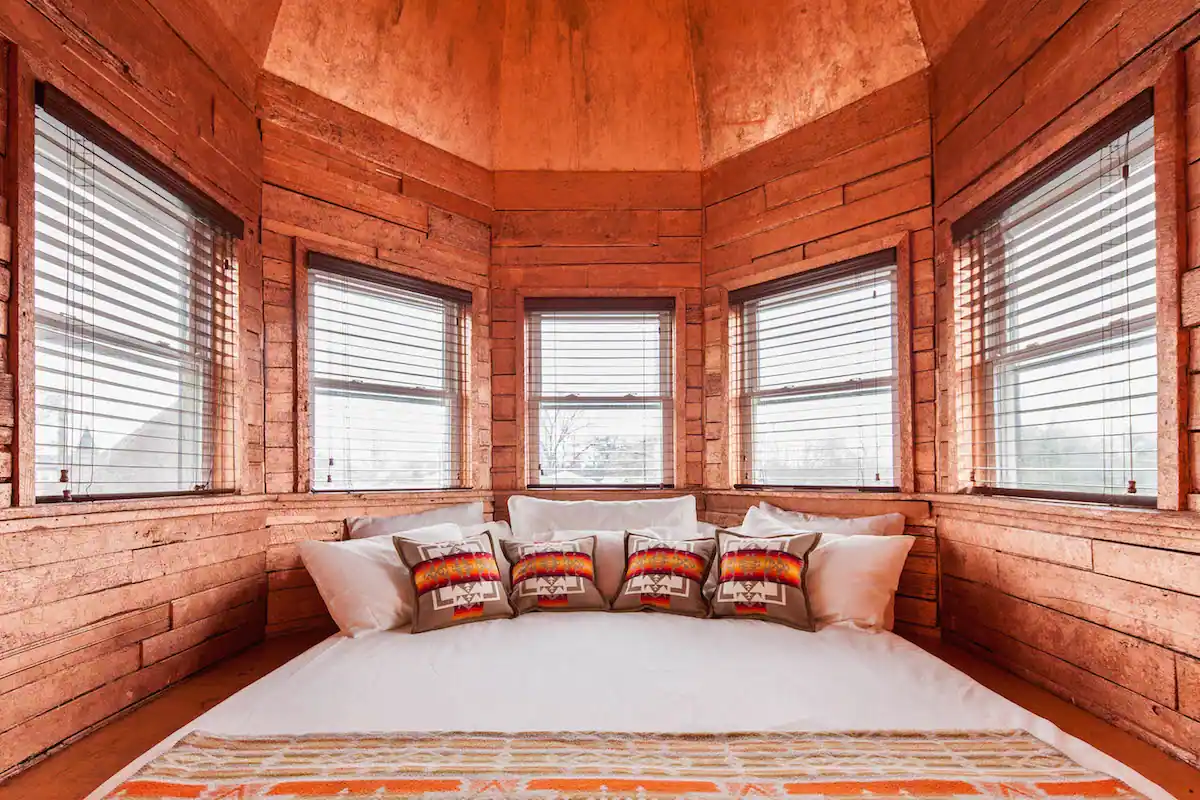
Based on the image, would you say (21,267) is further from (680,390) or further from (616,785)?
(680,390)

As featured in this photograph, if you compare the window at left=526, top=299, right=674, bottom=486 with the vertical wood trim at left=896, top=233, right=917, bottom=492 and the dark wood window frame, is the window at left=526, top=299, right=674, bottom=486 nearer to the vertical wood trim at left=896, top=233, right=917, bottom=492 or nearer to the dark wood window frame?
the vertical wood trim at left=896, top=233, right=917, bottom=492

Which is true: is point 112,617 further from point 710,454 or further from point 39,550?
point 710,454

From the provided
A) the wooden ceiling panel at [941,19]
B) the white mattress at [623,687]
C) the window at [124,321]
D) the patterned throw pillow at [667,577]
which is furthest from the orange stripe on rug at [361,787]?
the wooden ceiling panel at [941,19]

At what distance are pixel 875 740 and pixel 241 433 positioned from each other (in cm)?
276

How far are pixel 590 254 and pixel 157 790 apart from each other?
3.26 meters

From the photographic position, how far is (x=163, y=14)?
2.73 metres

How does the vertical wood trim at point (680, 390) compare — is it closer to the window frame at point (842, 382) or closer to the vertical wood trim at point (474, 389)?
the window frame at point (842, 382)

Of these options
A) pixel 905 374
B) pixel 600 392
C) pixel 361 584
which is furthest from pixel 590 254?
pixel 361 584

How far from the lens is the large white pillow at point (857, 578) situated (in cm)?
288

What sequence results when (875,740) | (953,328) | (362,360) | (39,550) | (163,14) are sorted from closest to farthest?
(875,740), (39,550), (163,14), (953,328), (362,360)

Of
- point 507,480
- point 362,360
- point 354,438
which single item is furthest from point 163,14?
point 507,480

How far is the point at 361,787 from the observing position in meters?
1.52

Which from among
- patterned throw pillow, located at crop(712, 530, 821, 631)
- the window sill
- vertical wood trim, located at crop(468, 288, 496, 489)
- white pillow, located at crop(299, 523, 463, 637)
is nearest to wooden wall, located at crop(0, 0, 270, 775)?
white pillow, located at crop(299, 523, 463, 637)

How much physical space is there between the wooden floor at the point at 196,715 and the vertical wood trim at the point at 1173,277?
2.38 ft
